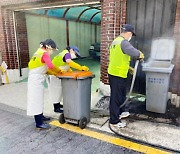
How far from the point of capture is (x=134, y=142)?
3.31 metres

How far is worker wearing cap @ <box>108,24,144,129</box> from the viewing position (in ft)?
11.2

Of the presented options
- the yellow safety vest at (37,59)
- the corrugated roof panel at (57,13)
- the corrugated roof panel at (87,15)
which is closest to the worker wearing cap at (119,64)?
the yellow safety vest at (37,59)

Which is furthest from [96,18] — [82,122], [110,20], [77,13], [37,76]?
[82,122]

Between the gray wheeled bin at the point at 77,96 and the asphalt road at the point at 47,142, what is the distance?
32cm

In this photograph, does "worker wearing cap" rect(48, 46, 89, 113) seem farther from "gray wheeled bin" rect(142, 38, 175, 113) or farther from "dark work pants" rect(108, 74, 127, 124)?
"gray wheeled bin" rect(142, 38, 175, 113)

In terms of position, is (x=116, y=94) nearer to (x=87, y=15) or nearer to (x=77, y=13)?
(x=77, y=13)

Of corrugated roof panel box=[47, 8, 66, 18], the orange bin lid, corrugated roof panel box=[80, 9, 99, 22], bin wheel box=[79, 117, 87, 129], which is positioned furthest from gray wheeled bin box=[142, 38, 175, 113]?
corrugated roof panel box=[80, 9, 99, 22]

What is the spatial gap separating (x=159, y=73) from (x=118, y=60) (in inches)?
45.6

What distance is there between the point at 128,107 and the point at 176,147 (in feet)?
5.86

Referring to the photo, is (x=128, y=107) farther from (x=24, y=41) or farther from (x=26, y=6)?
(x=24, y=41)

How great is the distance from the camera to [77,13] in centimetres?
1192

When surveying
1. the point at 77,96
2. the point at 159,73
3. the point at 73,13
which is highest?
the point at 73,13

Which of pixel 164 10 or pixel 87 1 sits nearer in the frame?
pixel 164 10

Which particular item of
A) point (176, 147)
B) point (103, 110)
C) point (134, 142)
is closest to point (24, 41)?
point (103, 110)
